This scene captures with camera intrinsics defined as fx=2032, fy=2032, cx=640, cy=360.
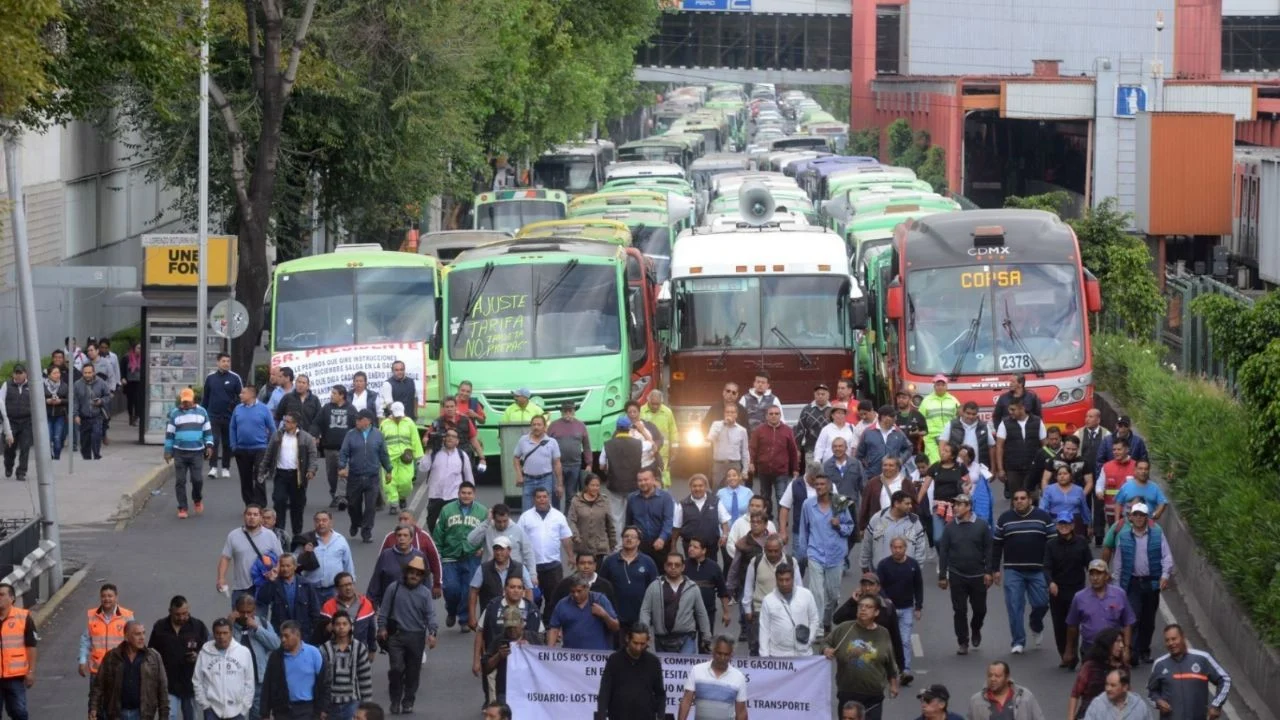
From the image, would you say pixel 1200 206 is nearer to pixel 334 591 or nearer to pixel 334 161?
pixel 334 161

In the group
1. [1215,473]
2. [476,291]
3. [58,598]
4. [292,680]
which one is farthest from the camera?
[476,291]

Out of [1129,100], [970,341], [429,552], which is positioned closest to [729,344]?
[970,341]

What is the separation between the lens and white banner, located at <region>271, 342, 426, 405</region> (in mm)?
24922

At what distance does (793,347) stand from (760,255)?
1.39 metres

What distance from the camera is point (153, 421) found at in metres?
28.4

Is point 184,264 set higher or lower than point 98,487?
higher

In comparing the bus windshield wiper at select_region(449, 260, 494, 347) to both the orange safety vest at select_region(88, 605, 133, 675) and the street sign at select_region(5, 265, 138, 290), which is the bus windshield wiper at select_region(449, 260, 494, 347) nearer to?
the street sign at select_region(5, 265, 138, 290)

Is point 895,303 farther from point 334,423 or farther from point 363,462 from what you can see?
point 363,462

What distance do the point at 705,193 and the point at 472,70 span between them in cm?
2302

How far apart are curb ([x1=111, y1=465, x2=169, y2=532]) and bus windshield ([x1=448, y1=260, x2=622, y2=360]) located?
391 centimetres

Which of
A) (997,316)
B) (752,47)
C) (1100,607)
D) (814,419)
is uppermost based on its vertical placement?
(752,47)

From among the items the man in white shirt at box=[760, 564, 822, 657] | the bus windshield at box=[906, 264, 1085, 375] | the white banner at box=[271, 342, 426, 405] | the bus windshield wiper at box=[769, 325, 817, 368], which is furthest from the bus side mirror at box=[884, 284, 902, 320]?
the man in white shirt at box=[760, 564, 822, 657]

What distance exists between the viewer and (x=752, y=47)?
110 m

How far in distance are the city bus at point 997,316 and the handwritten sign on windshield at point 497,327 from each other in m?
4.62
